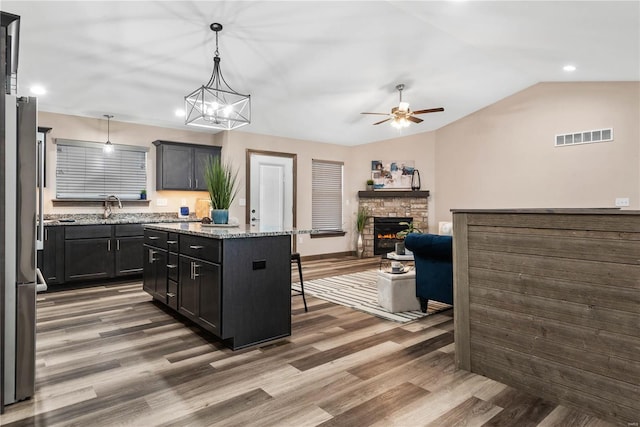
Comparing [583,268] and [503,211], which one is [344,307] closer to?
[503,211]

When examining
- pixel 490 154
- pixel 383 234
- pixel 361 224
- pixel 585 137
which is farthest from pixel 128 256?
pixel 585 137

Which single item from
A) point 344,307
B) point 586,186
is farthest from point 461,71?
point 344,307

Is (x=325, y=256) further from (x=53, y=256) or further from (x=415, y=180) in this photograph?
(x=53, y=256)

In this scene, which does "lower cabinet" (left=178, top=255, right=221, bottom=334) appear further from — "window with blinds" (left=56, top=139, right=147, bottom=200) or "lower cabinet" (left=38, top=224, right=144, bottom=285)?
"window with blinds" (left=56, top=139, right=147, bottom=200)

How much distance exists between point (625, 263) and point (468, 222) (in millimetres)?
830

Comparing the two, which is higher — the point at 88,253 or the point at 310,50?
the point at 310,50

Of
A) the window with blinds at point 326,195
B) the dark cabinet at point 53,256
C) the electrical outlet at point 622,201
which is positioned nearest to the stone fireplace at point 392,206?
the window with blinds at point 326,195

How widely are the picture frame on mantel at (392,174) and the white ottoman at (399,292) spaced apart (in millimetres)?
4224

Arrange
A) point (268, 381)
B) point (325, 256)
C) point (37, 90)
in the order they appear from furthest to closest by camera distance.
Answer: point (325, 256), point (37, 90), point (268, 381)

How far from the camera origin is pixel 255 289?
9.27 feet

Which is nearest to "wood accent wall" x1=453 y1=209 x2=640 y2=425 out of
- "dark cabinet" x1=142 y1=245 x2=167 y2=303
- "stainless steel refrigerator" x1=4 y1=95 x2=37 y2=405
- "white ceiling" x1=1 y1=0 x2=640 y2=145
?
"white ceiling" x1=1 y1=0 x2=640 y2=145

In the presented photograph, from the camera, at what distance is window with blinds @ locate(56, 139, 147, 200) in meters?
5.31

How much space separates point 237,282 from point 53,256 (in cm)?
347

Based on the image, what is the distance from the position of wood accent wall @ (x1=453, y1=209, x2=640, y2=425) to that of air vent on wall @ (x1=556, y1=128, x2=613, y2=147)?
4.48 metres
